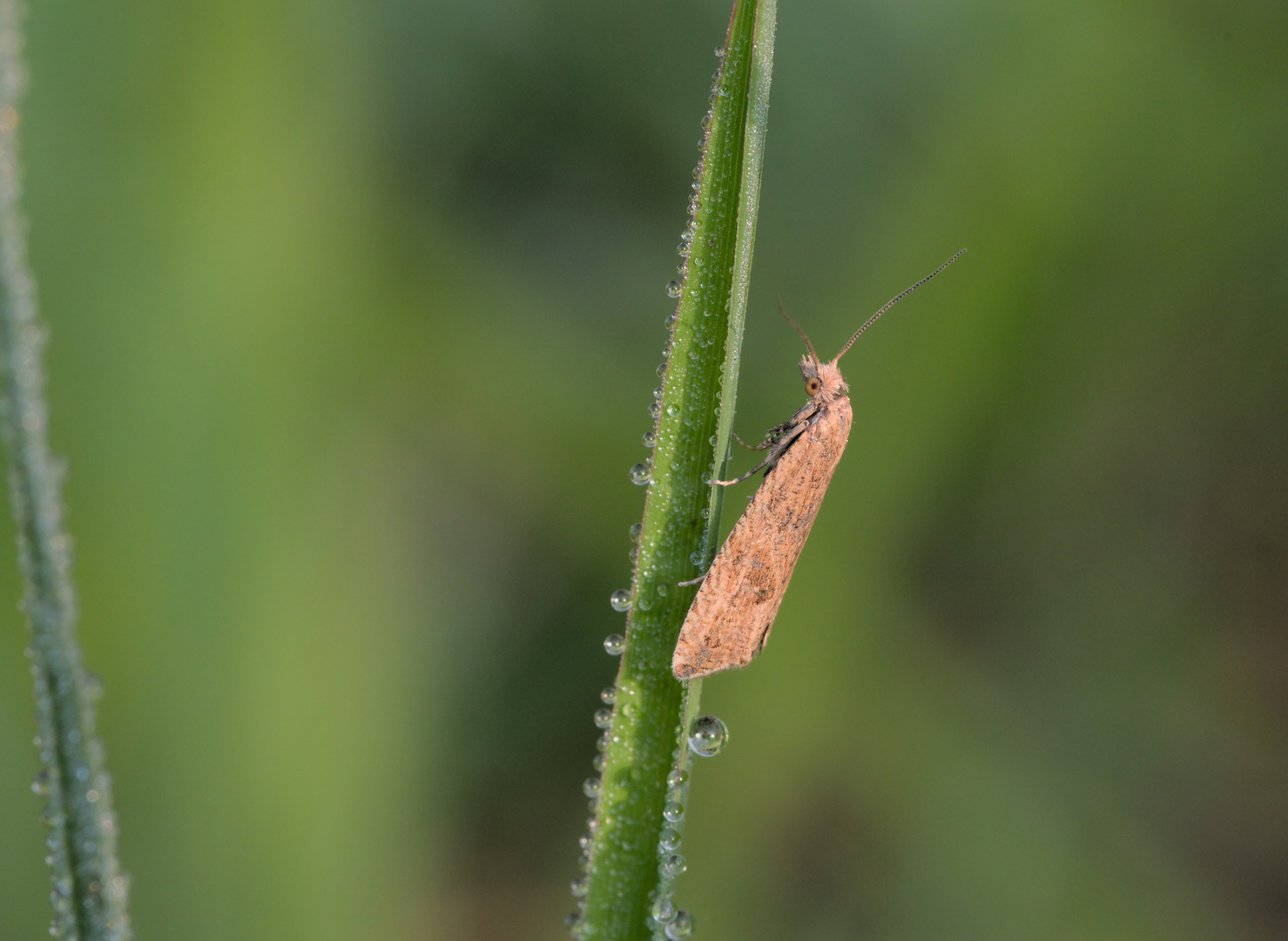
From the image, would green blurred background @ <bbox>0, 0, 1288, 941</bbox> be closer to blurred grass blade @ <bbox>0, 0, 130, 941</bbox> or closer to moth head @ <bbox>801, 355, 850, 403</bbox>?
moth head @ <bbox>801, 355, 850, 403</bbox>

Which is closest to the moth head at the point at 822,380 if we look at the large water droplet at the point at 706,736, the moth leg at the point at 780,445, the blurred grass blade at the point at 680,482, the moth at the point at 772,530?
the moth at the point at 772,530

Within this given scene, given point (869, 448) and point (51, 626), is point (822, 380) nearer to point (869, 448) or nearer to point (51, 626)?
point (869, 448)

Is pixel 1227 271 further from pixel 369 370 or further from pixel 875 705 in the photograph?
pixel 369 370

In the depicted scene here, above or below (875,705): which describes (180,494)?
above

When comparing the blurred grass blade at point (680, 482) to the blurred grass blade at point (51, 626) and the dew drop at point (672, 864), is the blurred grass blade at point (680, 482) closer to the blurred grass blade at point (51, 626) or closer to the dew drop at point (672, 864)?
the dew drop at point (672, 864)

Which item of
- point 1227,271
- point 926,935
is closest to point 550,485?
point 926,935

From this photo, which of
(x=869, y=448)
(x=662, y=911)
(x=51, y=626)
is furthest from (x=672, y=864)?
(x=869, y=448)
